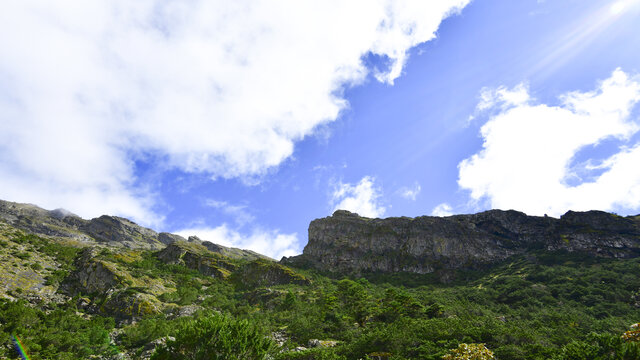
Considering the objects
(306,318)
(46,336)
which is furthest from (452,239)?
(46,336)

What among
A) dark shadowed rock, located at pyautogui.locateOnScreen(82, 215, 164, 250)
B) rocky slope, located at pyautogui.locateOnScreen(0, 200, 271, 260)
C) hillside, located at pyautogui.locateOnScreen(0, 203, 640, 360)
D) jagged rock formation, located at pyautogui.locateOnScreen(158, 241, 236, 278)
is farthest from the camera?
dark shadowed rock, located at pyautogui.locateOnScreen(82, 215, 164, 250)

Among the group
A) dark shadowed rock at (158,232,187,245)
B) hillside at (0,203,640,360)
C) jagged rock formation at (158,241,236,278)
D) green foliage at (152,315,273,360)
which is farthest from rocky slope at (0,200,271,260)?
green foliage at (152,315,273,360)

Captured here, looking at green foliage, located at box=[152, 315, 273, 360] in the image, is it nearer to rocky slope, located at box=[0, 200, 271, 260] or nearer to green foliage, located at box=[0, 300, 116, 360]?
green foliage, located at box=[0, 300, 116, 360]

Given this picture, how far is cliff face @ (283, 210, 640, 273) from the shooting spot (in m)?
96.4

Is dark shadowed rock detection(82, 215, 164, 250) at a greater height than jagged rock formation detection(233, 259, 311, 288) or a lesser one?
greater

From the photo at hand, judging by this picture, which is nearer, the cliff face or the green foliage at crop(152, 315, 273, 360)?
the green foliage at crop(152, 315, 273, 360)

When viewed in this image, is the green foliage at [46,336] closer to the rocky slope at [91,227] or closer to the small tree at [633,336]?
the small tree at [633,336]

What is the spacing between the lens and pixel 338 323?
3719 centimetres

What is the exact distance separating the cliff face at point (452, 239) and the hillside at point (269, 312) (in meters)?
13.7

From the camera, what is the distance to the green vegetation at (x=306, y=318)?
19.3 metres

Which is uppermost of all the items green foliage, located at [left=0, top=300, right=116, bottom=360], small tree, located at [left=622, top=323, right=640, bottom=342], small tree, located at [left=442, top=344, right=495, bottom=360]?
small tree, located at [left=622, top=323, right=640, bottom=342]

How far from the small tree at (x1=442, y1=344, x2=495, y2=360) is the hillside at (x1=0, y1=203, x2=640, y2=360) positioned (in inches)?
36.5

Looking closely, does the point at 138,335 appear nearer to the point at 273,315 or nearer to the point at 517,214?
the point at 273,315

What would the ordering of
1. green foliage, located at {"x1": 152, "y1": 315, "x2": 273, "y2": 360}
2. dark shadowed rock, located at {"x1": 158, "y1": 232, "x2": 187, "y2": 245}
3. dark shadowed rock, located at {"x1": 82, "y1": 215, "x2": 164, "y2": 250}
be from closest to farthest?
green foliage, located at {"x1": 152, "y1": 315, "x2": 273, "y2": 360}, dark shadowed rock, located at {"x1": 82, "y1": 215, "x2": 164, "y2": 250}, dark shadowed rock, located at {"x1": 158, "y1": 232, "x2": 187, "y2": 245}
